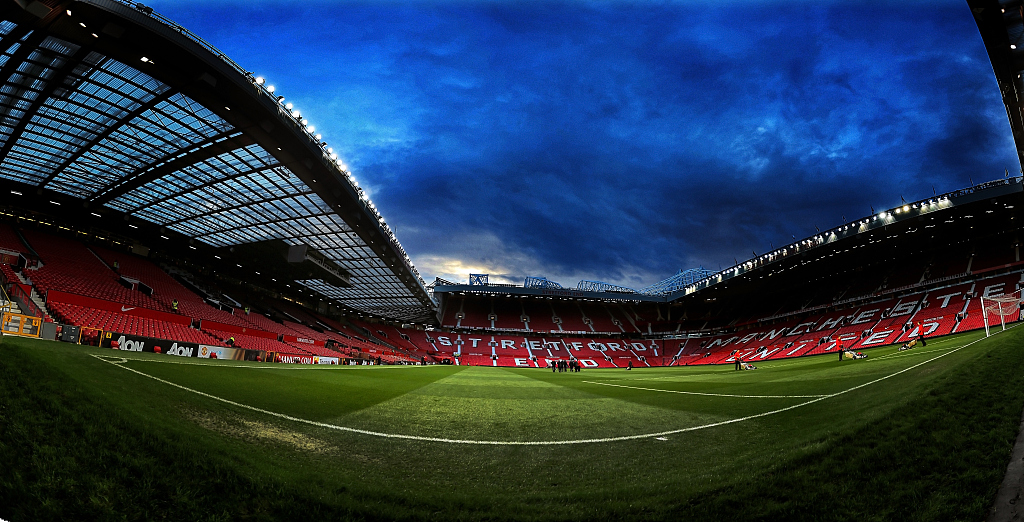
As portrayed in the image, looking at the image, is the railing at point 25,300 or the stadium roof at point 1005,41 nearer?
the stadium roof at point 1005,41

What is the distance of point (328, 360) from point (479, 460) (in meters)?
35.1

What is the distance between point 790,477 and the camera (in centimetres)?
353

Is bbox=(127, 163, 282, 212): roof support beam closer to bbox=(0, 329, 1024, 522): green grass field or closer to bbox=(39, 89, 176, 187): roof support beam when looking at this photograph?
bbox=(39, 89, 176, 187): roof support beam

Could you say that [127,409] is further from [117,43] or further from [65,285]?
[65,285]

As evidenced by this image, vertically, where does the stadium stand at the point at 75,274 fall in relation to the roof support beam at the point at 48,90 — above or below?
below

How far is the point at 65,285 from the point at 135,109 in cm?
1560

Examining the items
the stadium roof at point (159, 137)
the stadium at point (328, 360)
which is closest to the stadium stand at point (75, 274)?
the stadium at point (328, 360)

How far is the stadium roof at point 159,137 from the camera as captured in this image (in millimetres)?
14148

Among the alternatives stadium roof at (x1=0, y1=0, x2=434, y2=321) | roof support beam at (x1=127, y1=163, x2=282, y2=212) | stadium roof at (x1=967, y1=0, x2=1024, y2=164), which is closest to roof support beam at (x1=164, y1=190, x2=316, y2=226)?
stadium roof at (x1=0, y1=0, x2=434, y2=321)

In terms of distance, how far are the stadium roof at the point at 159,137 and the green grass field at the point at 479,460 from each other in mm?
13982

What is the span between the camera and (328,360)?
35094 millimetres

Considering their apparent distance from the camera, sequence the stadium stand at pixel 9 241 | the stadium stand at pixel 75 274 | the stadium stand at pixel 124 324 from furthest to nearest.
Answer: the stadium stand at pixel 9 241 < the stadium stand at pixel 75 274 < the stadium stand at pixel 124 324

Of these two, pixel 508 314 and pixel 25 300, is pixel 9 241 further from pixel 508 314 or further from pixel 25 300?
pixel 508 314

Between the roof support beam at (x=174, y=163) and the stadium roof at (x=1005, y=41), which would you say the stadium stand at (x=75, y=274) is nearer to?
the roof support beam at (x=174, y=163)
